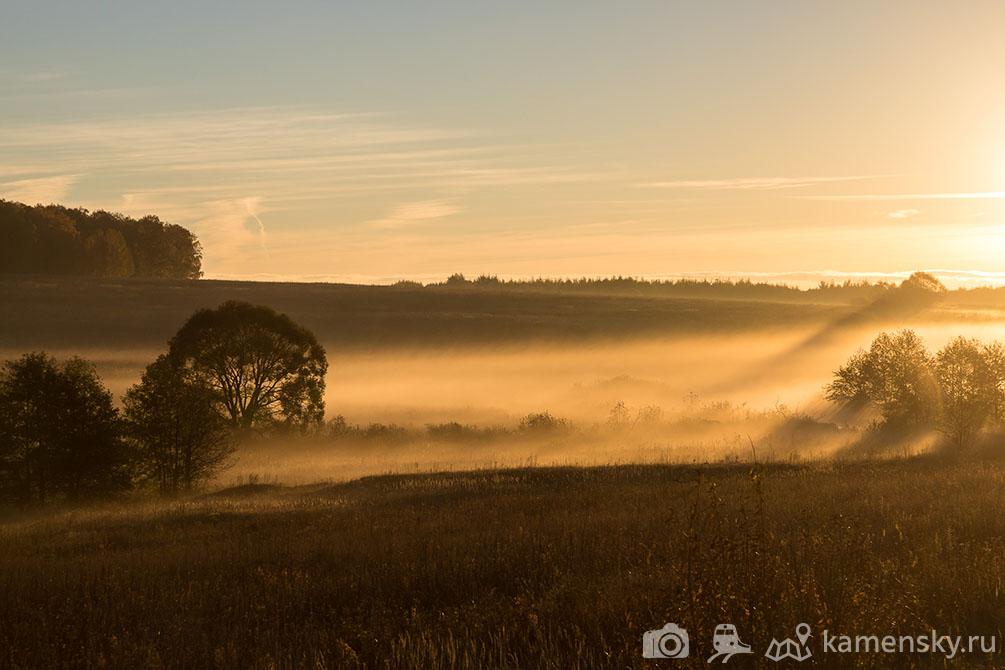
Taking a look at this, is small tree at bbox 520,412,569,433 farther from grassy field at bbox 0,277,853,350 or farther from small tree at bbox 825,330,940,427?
grassy field at bbox 0,277,853,350

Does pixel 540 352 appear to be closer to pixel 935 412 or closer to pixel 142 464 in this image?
pixel 935 412

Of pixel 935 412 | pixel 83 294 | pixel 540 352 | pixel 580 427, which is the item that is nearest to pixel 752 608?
pixel 935 412

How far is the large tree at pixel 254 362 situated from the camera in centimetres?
4466

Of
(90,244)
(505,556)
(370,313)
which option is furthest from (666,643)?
(90,244)

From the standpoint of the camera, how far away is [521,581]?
1201cm

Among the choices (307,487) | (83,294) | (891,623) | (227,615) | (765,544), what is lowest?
(307,487)

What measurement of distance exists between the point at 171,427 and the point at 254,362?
36.9 feet

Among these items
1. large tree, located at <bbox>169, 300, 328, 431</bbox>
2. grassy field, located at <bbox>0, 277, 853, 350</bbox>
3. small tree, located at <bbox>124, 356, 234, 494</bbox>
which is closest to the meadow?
small tree, located at <bbox>124, 356, 234, 494</bbox>

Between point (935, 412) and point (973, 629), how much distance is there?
43224 mm

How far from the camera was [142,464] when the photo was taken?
34750 millimetres

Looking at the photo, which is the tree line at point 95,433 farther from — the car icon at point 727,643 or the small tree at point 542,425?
the car icon at point 727,643

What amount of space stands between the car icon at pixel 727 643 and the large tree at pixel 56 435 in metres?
30.4

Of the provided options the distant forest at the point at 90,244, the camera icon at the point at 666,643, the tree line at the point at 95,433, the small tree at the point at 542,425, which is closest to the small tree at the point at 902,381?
the small tree at the point at 542,425

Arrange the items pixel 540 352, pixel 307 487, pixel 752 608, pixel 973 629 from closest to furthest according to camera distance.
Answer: pixel 752 608, pixel 973 629, pixel 307 487, pixel 540 352
